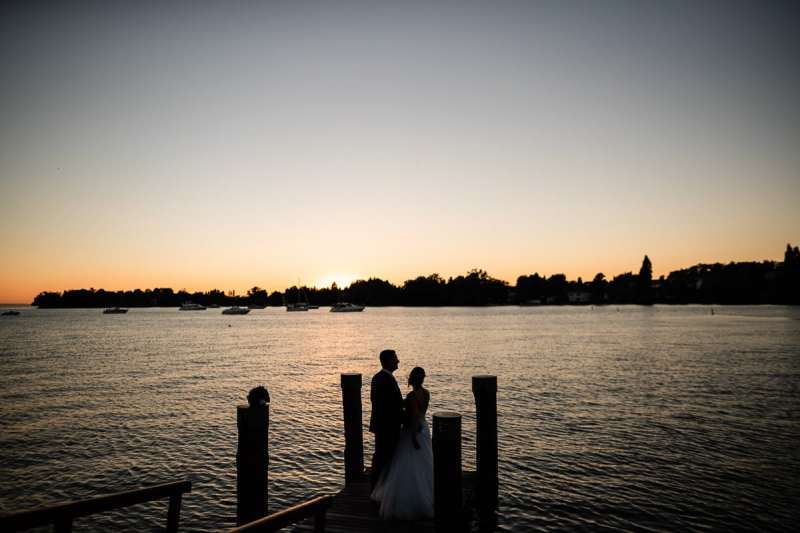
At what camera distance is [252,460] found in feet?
28.0

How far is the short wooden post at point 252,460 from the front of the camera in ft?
27.6

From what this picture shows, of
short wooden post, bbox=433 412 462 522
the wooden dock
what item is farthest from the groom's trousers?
short wooden post, bbox=433 412 462 522

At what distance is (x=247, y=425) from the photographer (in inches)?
331

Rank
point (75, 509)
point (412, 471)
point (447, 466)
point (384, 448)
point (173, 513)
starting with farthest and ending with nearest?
point (384, 448) < point (412, 471) < point (447, 466) < point (173, 513) < point (75, 509)

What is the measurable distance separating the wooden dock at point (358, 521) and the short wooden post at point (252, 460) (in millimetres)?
1075

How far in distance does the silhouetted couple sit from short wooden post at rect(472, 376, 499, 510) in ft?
7.53

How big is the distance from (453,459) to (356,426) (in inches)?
144

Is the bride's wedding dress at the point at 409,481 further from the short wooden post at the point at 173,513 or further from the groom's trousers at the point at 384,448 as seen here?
the short wooden post at the point at 173,513

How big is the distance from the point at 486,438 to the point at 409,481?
2.84 meters

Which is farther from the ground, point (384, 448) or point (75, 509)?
point (75, 509)

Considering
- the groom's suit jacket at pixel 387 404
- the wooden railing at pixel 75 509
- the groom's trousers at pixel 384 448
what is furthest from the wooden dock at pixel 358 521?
the wooden railing at pixel 75 509

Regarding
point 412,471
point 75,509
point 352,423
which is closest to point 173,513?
point 75,509

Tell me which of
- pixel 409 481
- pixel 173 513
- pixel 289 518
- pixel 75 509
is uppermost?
pixel 75 509

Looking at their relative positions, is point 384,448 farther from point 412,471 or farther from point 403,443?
point 412,471
